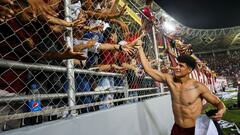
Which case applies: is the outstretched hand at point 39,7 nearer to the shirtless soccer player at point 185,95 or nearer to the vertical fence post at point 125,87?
the vertical fence post at point 125,87

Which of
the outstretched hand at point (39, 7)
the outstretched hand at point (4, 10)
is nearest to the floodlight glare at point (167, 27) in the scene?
the outstretched hand at point (39, 7)

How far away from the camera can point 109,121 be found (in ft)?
8.40

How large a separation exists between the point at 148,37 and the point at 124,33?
1900 millimetres

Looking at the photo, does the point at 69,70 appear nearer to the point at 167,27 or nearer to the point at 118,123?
the point at 118,123

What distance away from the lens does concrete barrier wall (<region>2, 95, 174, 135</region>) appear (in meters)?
1.76

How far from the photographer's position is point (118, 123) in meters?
2.78

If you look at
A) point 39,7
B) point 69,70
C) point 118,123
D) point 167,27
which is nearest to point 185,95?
point 118,123

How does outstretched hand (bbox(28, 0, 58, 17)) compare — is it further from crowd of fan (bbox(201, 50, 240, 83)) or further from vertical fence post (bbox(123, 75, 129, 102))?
crowd of fan (bbox(201, 50, 240, 83))

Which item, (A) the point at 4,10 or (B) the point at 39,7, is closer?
(A) the point at 4,10

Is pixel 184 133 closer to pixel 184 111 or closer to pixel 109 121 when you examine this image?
pixel 184 111

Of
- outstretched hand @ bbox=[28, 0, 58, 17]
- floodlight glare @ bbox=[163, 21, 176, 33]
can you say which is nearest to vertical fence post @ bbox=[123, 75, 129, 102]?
outstretched hand @ bbox=[28, 0, 58, 17]

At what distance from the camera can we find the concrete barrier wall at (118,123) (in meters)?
1.76

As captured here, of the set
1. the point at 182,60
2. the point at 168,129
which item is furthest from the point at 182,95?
the point at 168,129

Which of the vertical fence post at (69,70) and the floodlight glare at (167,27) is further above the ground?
the floodlight glare at (167,27)
